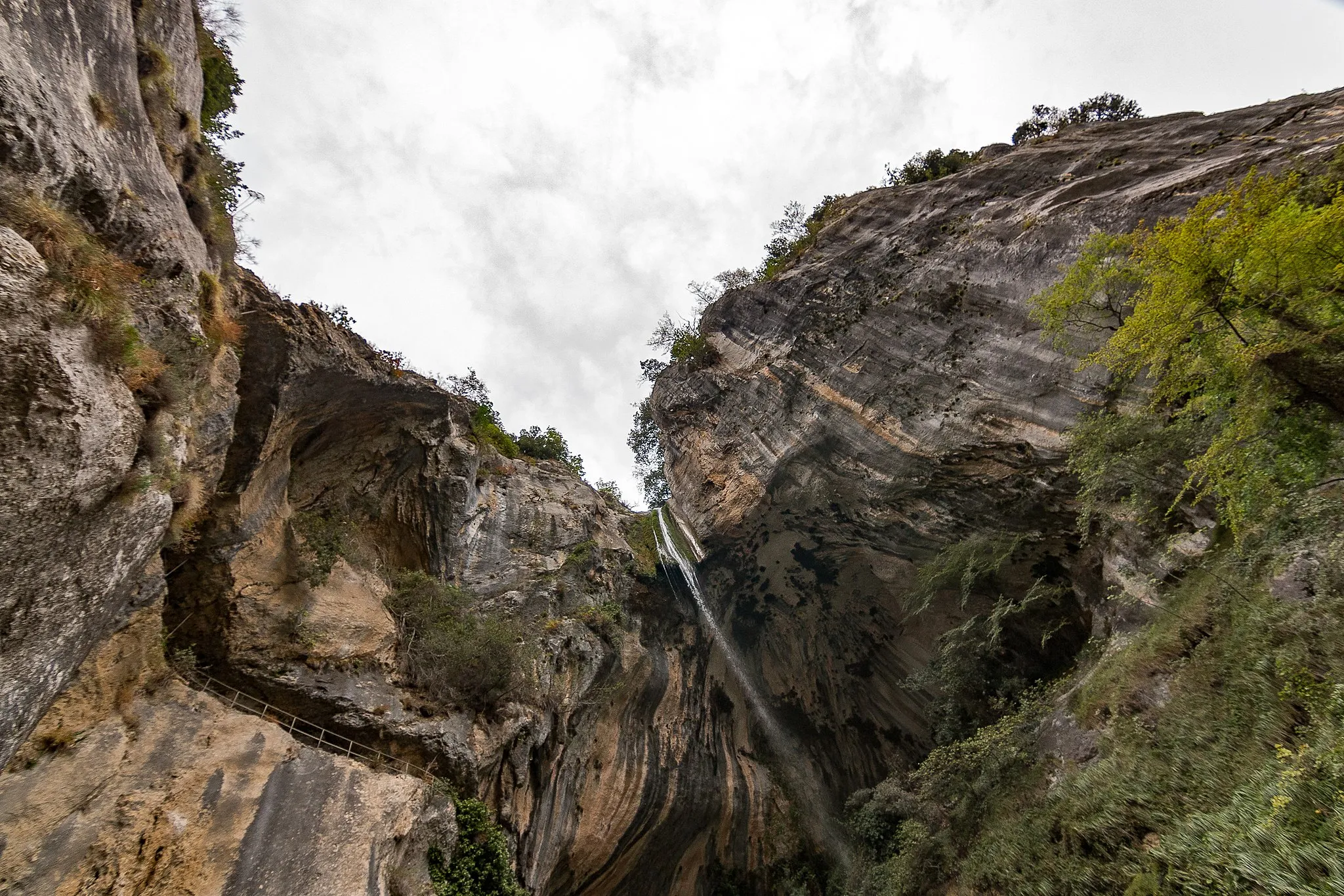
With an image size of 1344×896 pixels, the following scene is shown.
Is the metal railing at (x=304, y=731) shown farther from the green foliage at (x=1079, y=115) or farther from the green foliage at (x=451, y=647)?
the green foliage at (x=1079, y=115)

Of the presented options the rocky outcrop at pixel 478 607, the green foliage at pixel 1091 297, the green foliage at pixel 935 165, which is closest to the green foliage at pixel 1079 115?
the green foliage at pixel 935 165

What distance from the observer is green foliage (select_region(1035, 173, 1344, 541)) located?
6.56 meters

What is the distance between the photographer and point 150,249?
21.2 feet

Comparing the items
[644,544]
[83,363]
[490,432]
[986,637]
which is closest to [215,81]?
[83,363]

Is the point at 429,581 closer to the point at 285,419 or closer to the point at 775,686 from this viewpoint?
the point at 285,419

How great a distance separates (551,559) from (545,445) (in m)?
11.4

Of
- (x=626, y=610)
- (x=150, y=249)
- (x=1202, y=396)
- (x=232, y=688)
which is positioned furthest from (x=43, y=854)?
(x=1202, y=396)

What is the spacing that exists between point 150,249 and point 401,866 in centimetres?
908

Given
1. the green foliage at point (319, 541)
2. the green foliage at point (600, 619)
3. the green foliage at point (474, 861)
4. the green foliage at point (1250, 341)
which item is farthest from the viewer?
the green foliage at point (600, 619)

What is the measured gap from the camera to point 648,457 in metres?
32.5

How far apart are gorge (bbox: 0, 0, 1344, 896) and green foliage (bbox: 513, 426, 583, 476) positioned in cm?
566

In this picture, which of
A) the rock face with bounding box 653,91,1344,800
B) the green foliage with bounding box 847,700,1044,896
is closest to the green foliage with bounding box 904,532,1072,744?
the rock face with bounding box 653,91,1344,800

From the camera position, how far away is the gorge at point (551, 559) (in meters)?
5.24

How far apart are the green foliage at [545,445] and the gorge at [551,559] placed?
566 cm
